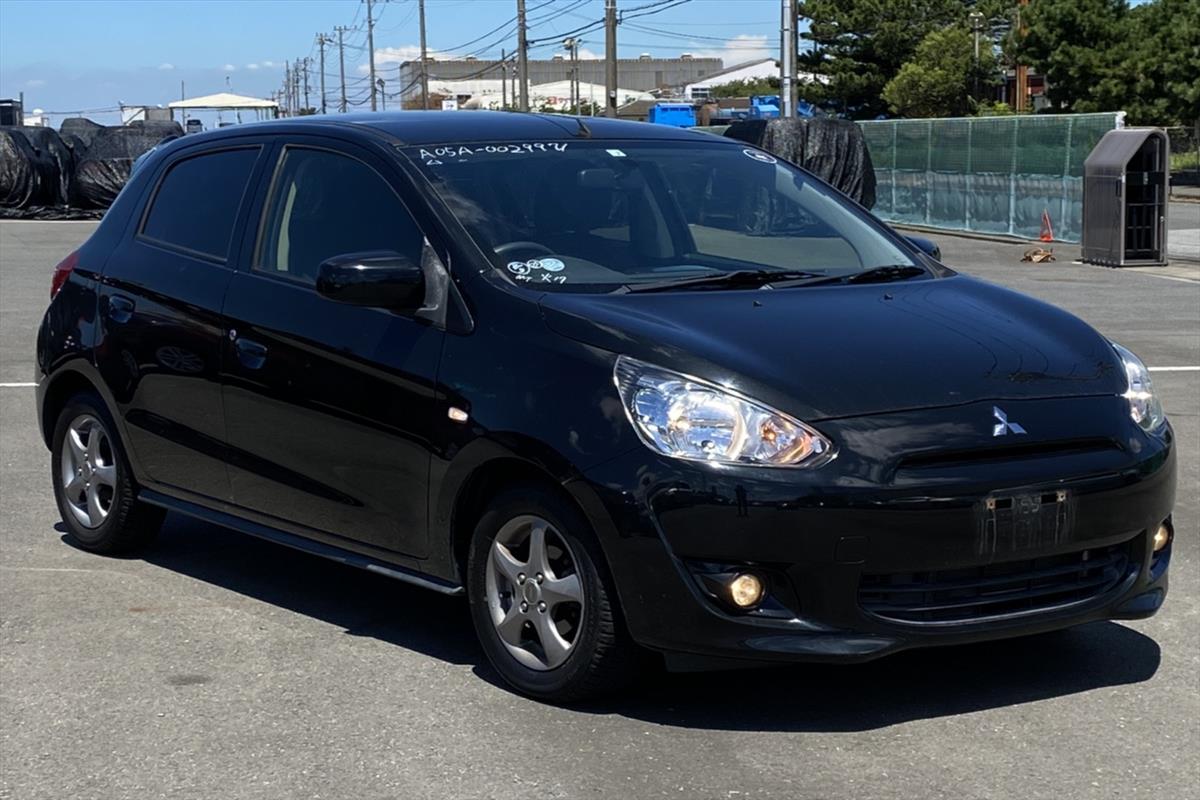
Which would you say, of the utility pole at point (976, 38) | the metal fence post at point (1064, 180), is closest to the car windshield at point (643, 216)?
the metal fence post at point (1064, 180)

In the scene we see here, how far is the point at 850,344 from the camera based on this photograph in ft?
15.9

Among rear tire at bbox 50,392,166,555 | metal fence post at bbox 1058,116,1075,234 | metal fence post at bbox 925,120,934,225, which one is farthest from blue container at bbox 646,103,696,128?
rear tire at bbox 50,392,166,555

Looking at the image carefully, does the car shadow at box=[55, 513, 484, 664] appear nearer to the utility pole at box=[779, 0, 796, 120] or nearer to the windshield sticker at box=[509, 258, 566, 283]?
the windshield sticker at box=[509, 258, 566, 283]

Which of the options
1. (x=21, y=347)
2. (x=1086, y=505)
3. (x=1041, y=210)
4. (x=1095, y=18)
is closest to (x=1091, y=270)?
(x=1041, y=210)

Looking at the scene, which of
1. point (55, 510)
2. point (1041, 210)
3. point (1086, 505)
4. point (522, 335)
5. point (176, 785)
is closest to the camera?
point (176, 785)

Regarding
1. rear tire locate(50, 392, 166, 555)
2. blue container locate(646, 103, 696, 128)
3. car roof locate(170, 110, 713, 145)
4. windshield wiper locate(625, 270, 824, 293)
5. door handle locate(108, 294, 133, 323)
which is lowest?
rear tire locate(50, 392, 166, 555)

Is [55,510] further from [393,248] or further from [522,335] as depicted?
[522,335]

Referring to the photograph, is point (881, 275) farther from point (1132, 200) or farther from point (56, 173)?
point (56, 173)

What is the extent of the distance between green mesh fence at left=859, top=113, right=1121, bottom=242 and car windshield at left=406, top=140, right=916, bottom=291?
20361 millimetres

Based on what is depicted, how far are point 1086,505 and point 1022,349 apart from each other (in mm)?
552

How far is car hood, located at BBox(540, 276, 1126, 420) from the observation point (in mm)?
4625

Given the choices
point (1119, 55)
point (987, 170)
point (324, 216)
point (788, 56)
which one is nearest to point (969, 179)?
point (987, 170)

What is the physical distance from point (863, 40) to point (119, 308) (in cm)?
7417

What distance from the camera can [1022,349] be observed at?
16.4 ft
